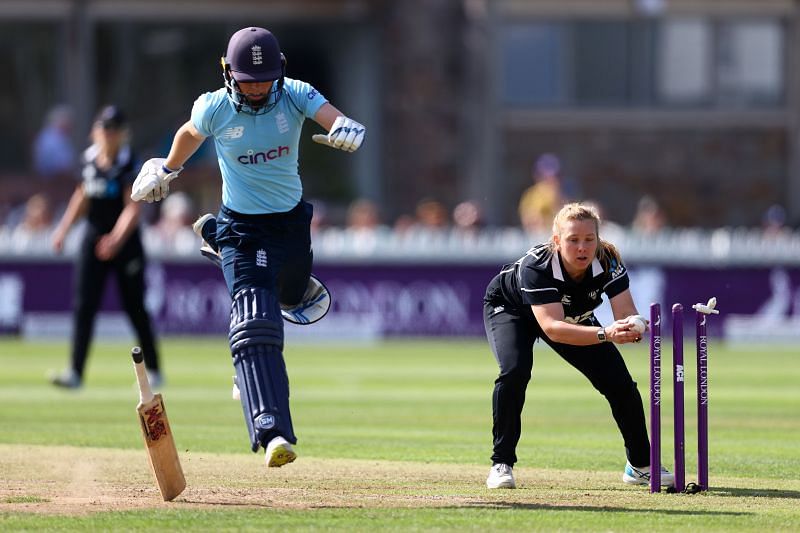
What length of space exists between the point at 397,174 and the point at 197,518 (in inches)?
828

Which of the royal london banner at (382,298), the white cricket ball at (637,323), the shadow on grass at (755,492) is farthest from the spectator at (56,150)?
the white cricket ball at (637,323)

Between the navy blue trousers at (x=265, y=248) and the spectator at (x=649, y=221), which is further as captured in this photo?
the spectator at (x=649, y=221)

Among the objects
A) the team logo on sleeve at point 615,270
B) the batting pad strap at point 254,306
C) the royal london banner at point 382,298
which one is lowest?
the royal london banner at point 382,298

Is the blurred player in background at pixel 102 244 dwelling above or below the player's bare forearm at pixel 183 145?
below

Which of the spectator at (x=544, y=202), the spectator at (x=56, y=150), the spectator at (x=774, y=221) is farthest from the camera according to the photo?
the spectator at (x=56, y=150)

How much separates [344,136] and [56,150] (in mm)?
17921

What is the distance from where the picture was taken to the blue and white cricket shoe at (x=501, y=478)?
857 cm

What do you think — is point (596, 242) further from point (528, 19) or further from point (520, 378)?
point (528, 19)

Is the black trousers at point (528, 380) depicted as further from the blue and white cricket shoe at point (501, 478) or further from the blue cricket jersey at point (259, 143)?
the blue cricket jersey at point (259, 143)

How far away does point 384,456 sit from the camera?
1004 centimetres

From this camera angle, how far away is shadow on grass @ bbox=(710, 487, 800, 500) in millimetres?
8438

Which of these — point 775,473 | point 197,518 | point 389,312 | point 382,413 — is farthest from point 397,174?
point 197,518

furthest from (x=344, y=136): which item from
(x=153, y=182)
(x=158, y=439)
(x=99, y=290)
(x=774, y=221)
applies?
(x=774, y=221)

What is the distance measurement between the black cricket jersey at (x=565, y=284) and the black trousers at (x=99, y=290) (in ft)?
20.8
